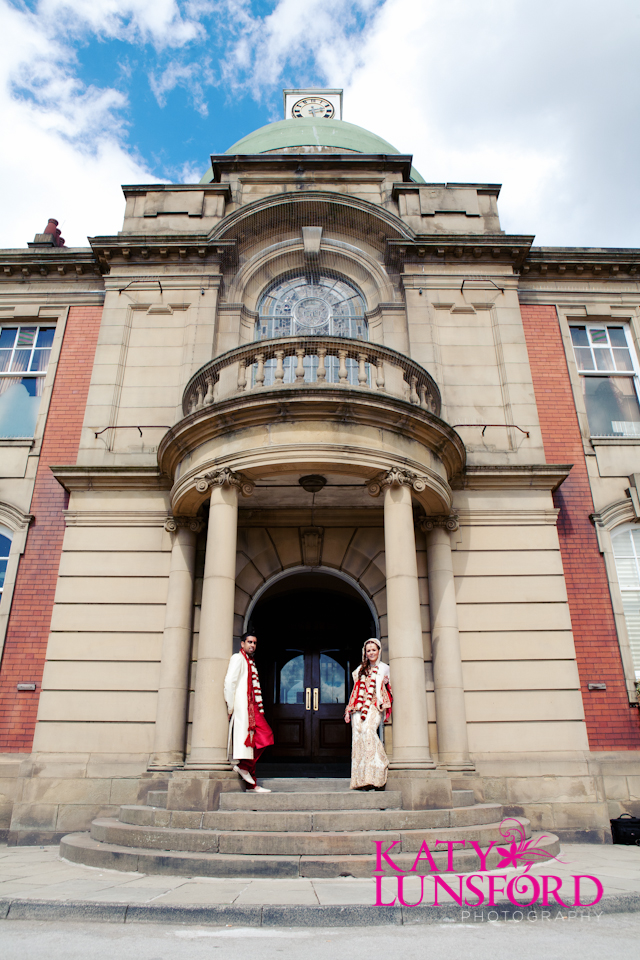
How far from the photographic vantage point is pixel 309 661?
13094 millimetres

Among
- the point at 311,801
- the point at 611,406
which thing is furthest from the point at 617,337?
the point at 311,801

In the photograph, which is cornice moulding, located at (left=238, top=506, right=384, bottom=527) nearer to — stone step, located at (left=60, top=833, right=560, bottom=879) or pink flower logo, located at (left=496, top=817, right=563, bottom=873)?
pink flower logo, located at (left=496, top=817, right=563, bottom=873)

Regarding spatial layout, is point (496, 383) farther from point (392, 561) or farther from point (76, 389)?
point (76, 389)

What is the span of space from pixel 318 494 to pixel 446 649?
3.20 meters

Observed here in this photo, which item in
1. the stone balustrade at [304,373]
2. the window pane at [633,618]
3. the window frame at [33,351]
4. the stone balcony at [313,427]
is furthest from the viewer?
the window frame at [33,351]

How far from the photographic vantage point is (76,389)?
494 inches

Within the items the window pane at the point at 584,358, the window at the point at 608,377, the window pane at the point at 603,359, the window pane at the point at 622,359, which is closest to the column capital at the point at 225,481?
the window at the point at 608,377

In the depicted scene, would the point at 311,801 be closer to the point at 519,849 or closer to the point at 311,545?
the point at 519,849

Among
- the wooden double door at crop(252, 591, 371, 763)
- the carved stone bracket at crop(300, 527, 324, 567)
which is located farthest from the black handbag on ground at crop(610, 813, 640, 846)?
the carved stone bracket at crop(300, 527, 324, 567)

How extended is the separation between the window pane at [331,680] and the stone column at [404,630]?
16.1 ft

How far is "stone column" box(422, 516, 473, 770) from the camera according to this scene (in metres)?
9.28

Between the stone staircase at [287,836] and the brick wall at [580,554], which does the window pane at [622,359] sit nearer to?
the brick wall at [580,554]

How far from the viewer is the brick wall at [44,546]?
10.2 meters

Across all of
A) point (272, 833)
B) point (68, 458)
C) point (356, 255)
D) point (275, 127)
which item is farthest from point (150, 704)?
point (275, 127)
